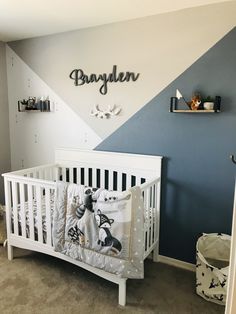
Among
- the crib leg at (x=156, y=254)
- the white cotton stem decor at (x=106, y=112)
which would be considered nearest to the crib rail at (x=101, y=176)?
the white cotton stem decor at (x=106, y=112)

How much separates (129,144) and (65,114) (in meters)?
0.90

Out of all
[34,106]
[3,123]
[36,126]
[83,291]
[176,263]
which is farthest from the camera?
[3,123]

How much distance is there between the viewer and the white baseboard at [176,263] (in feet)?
8.45

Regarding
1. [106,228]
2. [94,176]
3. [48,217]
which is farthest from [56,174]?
[106,228]

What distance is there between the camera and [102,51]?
9.14 feet

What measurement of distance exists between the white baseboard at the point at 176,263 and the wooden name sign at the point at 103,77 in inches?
70.6

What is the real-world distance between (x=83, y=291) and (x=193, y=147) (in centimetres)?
155

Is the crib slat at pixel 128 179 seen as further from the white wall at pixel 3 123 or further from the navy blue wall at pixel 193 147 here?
the white wall at pixel 3 123

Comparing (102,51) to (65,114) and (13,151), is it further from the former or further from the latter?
(13,151)

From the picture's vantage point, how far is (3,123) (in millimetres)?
3529

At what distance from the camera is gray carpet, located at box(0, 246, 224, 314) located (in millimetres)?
2016

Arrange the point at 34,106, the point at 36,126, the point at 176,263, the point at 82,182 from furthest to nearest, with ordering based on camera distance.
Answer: the point at 36,126 < the point at 34,106 < the point at 82,182 < the point at 176,263

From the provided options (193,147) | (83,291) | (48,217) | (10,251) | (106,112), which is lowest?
(83,291)

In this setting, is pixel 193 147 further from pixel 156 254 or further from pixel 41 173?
pixel 41 173
